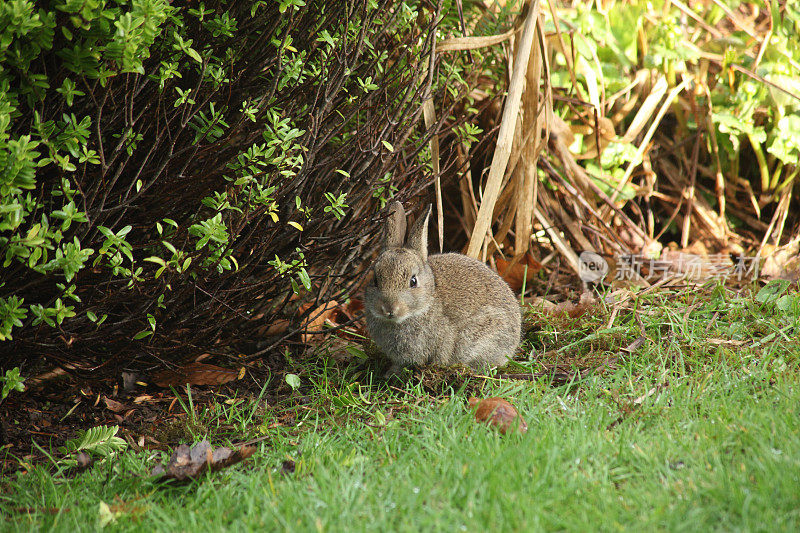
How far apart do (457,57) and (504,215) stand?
3.77 ft

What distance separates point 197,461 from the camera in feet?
9.41

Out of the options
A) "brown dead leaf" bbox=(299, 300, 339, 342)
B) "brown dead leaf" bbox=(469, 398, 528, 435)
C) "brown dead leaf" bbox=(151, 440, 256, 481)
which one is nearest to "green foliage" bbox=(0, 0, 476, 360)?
→ "brown dead leaf" bbox=(299, 300, 339, 342)

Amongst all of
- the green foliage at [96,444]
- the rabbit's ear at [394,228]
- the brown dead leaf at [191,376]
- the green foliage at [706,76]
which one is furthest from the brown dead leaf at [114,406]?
the green foliage at [706,76]

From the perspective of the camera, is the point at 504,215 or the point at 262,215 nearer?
the point at 262,215

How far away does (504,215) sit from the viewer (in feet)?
17.0

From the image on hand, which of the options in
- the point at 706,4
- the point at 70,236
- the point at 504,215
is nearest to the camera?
the point at 70,236

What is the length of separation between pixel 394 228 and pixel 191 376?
4.26ft

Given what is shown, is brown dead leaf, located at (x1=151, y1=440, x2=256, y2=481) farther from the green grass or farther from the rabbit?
the rabbit

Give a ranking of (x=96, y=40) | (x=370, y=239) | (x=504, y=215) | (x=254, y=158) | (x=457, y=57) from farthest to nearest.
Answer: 1. (x=504, y=215)
2. (x=457, y=57)
3. (x=370, y=239)
4. (x=254, y=158)
5. (x=96, y=40)

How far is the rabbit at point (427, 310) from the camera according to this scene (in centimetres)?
375

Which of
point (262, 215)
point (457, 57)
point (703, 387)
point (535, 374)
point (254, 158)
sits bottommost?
point (535, 374)

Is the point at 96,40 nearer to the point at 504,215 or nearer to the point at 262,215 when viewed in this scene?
the point at 262,215

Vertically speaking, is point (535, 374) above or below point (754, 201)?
below

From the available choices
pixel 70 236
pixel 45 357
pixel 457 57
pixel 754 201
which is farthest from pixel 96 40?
pixel 754 201
